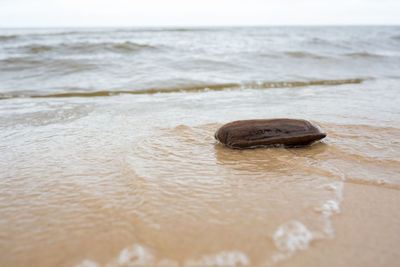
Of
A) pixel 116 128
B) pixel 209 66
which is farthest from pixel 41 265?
pixel 209 66

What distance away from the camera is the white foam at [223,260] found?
1.13 meters

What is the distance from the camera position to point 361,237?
128cm

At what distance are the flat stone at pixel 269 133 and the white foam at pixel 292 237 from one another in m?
1.01

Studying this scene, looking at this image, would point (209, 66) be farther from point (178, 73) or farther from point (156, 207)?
point (156, 207)

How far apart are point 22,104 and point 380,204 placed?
4648 millimetres

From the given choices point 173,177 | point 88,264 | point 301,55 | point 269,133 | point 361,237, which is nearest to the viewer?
point 88,264

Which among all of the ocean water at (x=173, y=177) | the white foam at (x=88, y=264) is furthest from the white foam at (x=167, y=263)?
the white foam at (x=88, y=264)

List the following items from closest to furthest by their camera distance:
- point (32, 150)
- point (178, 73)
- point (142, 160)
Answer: point (142, 160), point (32, 150), point (178, 73)

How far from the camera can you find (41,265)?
1.13 metres

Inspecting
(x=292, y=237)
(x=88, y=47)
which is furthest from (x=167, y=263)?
(x=88, y=47)

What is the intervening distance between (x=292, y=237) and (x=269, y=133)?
1156mm

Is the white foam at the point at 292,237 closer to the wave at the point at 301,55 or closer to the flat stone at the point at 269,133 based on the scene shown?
the flat stone at the point at 269,133

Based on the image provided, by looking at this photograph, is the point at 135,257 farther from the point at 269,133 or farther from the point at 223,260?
the point at 269,133

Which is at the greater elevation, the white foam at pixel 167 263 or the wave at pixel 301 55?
the wave at pixel 301 55
